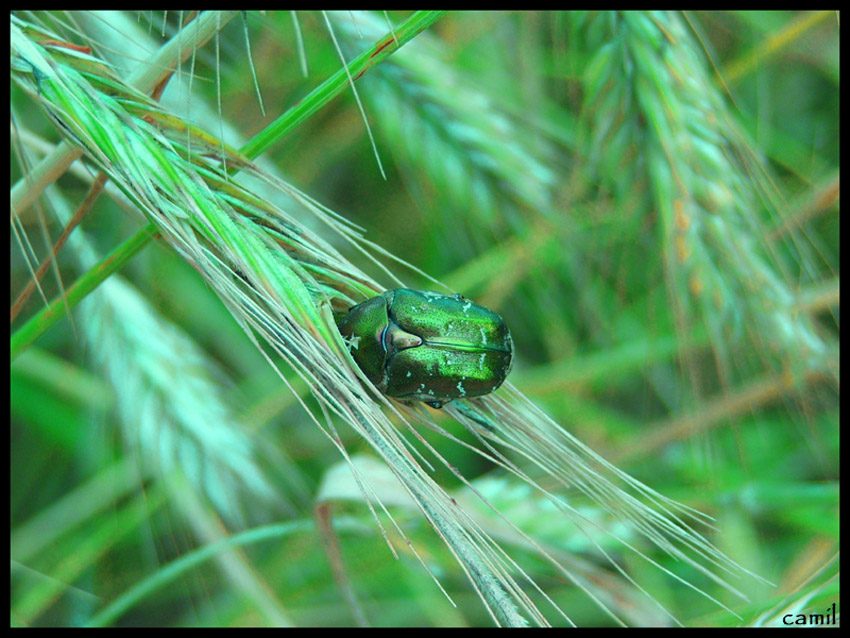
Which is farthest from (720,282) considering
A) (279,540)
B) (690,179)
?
(279,540)

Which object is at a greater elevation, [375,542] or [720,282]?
A: [720,282]

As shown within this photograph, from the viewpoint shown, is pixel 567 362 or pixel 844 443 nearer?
pixel 844 443

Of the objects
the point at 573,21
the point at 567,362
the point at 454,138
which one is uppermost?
the point at 573,21

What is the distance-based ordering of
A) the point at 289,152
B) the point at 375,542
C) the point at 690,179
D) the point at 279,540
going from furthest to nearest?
1. the point at 289,152
2. the point at 279,540
3. the point at 375,542
4. the point at 690,179

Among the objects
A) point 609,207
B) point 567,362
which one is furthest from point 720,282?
point 567,362

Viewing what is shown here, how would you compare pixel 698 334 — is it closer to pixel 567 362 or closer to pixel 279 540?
pixel 567 362

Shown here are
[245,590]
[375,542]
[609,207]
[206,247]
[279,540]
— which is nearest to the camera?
[206,247]

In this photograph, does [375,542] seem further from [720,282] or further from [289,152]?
[289,152]
